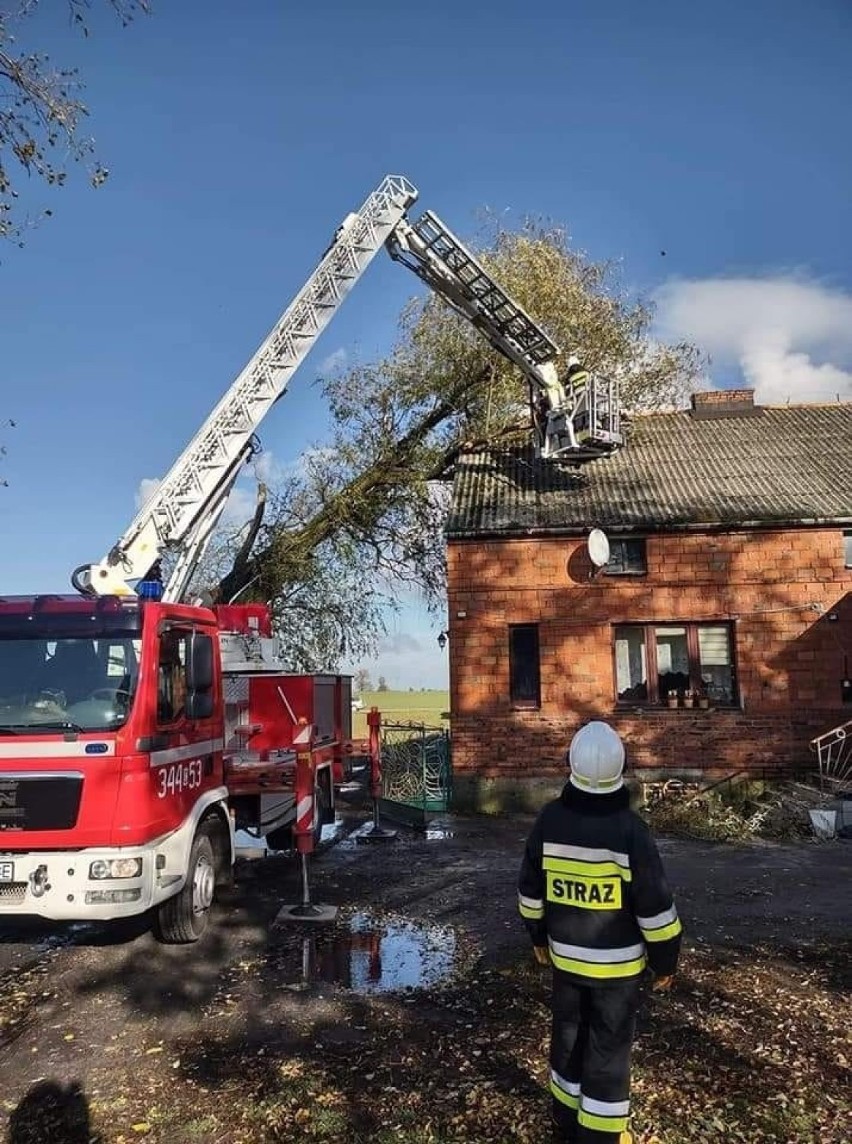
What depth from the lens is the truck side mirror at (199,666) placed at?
22.6 feet

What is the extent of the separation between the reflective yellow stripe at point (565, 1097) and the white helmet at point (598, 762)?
125 cm

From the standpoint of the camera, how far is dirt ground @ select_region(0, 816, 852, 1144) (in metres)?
4.03

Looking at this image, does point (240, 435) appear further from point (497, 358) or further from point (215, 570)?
point (497, 358)

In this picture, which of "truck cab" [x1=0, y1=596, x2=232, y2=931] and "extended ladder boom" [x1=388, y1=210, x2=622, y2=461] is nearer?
"truck cab" [x1=0, y1=596, x2=232, y2=931]

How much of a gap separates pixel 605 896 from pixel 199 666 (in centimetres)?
444

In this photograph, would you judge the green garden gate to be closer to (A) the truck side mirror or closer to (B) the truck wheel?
(B) the truck wheel

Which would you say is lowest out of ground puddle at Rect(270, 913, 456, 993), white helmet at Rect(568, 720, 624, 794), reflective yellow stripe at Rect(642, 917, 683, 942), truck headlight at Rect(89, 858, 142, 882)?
ground puddle at Rect(270, 913, 456, 993)

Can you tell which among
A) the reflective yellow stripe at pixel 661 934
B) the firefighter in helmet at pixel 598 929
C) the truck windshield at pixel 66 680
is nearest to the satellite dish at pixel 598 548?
the truck windshield at pixel 66 680

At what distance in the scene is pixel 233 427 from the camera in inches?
471

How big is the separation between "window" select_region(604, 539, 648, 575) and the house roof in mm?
391

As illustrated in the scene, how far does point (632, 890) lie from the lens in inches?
131

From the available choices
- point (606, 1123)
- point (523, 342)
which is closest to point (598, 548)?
point (523, 342)

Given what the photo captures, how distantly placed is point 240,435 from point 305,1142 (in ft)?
31.3

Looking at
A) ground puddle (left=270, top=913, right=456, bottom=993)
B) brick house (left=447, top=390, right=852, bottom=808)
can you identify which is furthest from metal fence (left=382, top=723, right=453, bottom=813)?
ground puddle (left=270, top=913, right=456, bottom=993)
